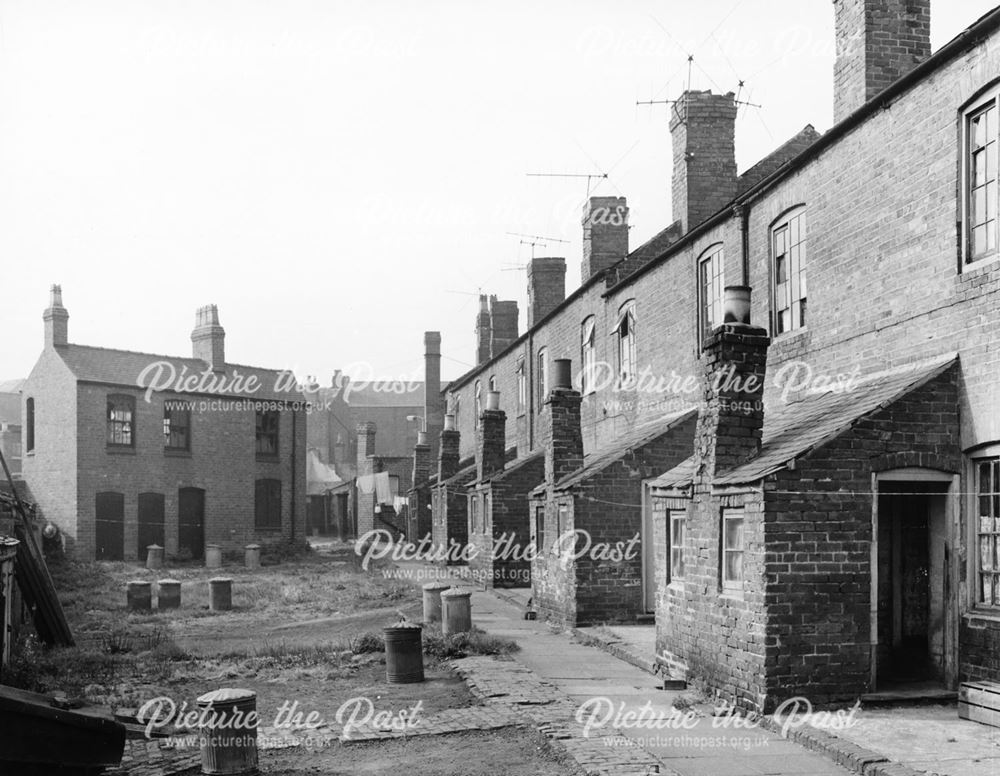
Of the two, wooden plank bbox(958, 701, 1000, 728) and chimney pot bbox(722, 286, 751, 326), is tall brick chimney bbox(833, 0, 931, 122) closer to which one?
chimney pot bbox(722, 286, 751, 326)

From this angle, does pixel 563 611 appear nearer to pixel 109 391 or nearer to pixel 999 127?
pixel 999 127

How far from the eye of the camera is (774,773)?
7.89m

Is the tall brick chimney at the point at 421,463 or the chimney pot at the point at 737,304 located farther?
the tall brick chimney at the point at 421,463

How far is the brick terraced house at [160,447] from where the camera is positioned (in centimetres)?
3142

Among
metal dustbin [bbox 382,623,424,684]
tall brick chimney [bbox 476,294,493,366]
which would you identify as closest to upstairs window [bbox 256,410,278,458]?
tall brick chimney [bbox 476,294,493,366]

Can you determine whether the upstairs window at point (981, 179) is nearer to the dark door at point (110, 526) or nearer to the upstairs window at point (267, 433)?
the dark door at point (110, 526)

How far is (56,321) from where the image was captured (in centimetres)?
3206

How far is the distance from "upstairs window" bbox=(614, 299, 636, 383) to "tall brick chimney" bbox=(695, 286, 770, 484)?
376 inches

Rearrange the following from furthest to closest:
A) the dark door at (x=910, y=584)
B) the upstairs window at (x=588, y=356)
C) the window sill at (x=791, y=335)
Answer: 1. the upstairs window at (x=588, y=356)
2. the window sill at (x=791, y=335)
3. the dark door at (x=910, y=584)

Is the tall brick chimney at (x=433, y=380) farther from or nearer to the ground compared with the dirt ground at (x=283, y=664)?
farther from the ground

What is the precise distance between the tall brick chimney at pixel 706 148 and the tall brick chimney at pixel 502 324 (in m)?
18.6

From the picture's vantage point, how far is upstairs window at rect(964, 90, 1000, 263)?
9.74 meters

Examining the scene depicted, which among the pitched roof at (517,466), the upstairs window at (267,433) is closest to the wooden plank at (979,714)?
the pitched roof at (517,466)

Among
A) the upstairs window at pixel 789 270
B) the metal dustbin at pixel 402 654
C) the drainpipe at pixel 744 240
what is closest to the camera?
the metal dustbin at pixel 402 654
